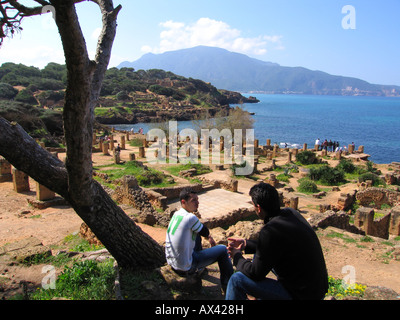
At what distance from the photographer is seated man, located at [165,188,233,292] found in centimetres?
400

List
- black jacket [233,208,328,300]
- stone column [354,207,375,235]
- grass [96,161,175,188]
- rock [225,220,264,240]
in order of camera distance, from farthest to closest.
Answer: grass [96,161,175,188] < stone column [354,207,375,235] < rock [225,220,264,240] < black jacket [233,208,328,300]

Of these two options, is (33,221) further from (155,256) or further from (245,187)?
(245,187)

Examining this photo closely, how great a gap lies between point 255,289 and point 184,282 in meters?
1.31

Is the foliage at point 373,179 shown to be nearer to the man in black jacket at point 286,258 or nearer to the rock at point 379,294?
the rock at point 379,294

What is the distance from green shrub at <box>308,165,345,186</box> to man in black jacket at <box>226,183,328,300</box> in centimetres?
1868

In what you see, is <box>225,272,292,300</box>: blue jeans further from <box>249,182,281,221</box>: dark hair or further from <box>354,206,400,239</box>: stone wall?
<box>354,206,400,239</box>: stone wall

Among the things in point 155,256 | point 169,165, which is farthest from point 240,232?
point 169,165

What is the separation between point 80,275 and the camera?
4.30m

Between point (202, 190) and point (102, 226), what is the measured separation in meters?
11.4

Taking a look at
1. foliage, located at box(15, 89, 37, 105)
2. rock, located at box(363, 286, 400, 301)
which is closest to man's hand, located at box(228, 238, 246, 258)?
rock, located at box(363, 286, 400, 301)

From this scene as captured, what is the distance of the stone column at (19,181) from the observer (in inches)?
510

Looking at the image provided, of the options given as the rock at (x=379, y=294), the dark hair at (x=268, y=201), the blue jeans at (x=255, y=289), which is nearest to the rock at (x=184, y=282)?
the blue jeans at (x=255, y=289)

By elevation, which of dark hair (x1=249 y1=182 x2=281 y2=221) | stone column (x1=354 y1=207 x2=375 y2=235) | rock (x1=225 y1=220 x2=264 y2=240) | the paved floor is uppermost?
dark hair (x1=249 y1=182 x2=281 y2=221)
